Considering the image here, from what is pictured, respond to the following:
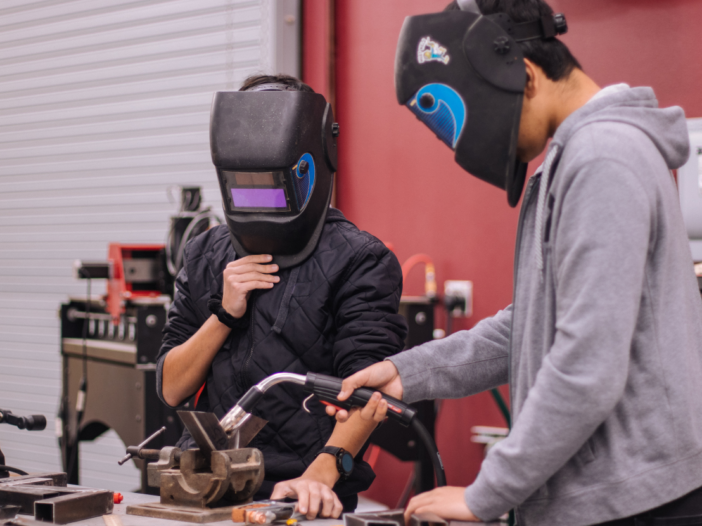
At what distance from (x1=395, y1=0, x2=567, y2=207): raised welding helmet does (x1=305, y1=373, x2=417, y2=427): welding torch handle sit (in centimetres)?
44

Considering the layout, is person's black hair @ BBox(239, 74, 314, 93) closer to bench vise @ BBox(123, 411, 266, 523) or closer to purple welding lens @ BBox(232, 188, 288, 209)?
purple welding lens @ BBox(232, 188, 288, 209)

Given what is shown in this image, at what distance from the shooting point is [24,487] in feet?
4.64

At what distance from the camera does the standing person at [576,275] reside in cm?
96

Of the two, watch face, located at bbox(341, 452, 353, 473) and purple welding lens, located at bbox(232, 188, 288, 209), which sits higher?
purple welding lens, located at bbox(232, 188, 288, 209)

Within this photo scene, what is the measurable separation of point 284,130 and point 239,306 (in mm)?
422

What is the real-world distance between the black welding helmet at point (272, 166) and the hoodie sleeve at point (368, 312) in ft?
0.46

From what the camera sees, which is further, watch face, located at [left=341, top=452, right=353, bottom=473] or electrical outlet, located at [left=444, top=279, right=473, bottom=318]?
electrical outlet, located at [left=444, top=279, right=473, bottom=318]

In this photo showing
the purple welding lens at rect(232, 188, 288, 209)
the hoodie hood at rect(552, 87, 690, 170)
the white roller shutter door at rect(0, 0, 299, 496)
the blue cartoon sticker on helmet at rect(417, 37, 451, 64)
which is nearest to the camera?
the hoodie hood at rect(552, 87, 690, 170)

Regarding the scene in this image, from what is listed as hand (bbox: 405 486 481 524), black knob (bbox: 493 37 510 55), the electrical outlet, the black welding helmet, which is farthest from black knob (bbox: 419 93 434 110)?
the electrical outlet

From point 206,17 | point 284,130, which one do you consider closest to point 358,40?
point 206,17

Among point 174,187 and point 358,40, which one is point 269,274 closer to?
point 358,40

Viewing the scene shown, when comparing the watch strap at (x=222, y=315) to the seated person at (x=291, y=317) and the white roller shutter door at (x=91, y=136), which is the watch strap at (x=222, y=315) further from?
the white roller shutter door at (x=91, y=136)

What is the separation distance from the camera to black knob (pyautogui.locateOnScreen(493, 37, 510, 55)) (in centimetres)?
115

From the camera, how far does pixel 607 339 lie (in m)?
0.95
